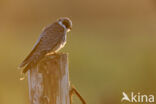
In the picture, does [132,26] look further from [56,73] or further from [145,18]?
[56,73]

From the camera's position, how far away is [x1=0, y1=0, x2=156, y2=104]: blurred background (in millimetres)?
7785

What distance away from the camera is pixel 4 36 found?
35.6ft

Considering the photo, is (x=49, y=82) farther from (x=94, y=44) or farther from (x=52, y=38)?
(x=94, y=44)

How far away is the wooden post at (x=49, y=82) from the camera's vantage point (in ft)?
9.26

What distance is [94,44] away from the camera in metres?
9.97

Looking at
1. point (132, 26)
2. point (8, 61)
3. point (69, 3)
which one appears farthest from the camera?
point (69, 3)

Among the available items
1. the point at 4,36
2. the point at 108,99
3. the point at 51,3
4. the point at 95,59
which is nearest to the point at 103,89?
the point at 108,99

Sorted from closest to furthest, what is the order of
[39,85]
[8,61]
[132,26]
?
1. [39,85]
2. [8,61]
3. [132,26]

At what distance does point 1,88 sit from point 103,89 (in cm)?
190

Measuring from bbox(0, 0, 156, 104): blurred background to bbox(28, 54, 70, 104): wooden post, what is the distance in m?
4.05

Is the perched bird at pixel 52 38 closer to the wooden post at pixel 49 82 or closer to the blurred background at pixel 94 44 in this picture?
the wooden post at pixel 49 82

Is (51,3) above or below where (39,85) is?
above

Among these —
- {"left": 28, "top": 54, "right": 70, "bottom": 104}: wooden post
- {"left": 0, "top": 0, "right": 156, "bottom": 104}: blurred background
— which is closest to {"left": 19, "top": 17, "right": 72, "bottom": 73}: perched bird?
{"left": 28, "top": 54, "right": 70, "bottom": 104}: wooden post

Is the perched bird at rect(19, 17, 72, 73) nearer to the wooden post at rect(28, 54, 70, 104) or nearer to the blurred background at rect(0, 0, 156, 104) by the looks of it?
the wooden post at rect(28, 54, 70, 104)
